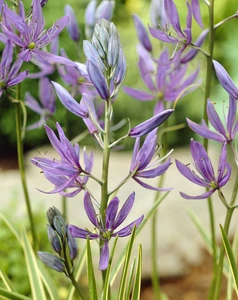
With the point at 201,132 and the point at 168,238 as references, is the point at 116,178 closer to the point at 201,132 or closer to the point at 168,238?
the point at 168,238

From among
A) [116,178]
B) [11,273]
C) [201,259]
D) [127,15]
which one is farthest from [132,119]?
[11,273]

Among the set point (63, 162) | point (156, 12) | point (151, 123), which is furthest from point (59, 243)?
point (156, 12)

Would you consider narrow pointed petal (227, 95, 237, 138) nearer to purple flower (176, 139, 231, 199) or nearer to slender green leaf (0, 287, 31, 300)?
purple flower (176, 139, 231, 199)

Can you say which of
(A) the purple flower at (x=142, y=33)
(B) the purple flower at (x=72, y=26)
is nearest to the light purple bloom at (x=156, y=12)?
(A) the purple flower at (x=142, y=33)

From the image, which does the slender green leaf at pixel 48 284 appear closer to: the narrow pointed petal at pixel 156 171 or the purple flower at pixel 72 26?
the narrow pointed petal at pixel 156 171

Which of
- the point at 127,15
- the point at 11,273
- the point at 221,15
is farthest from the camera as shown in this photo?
the point at 127,15

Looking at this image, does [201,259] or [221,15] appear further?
[221,15]
